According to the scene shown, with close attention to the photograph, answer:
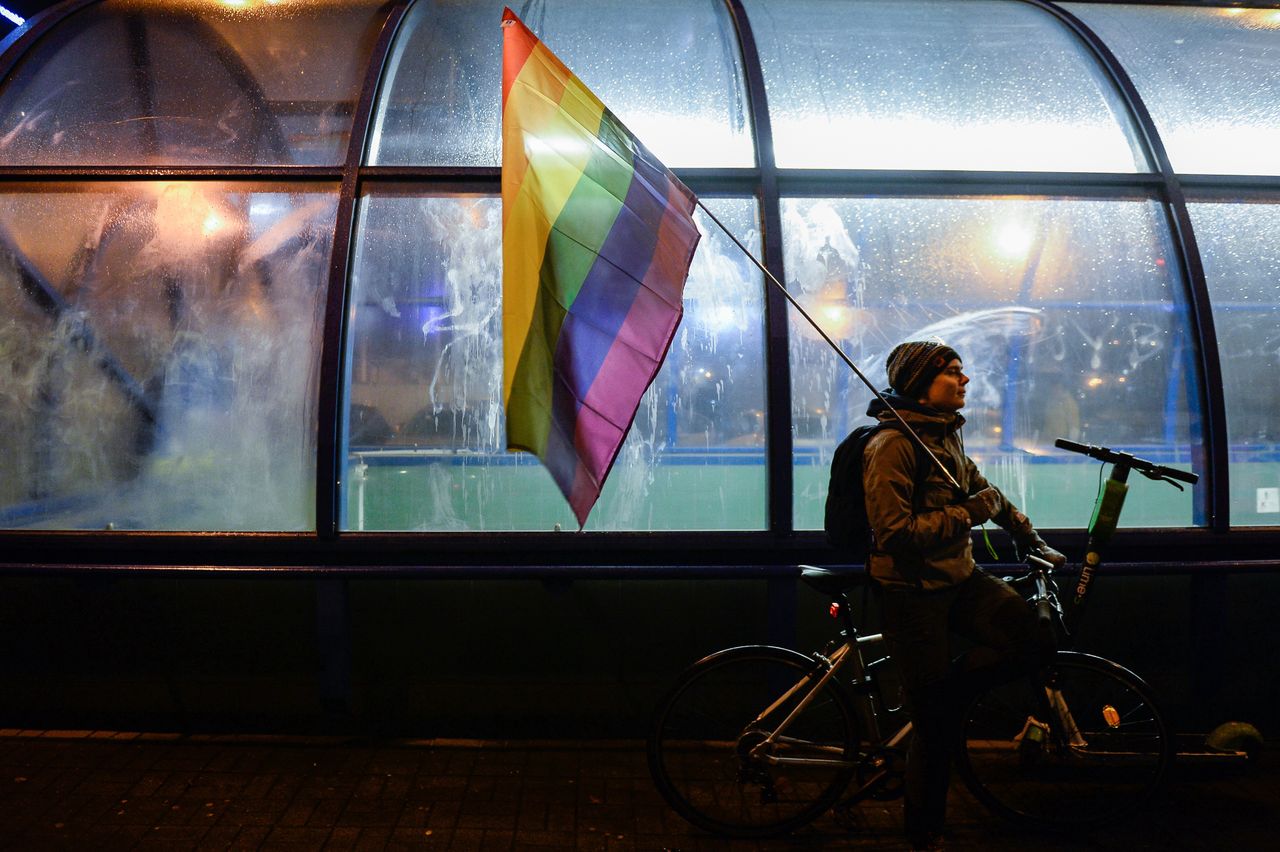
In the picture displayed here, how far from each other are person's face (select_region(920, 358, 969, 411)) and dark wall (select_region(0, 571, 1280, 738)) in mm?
1679

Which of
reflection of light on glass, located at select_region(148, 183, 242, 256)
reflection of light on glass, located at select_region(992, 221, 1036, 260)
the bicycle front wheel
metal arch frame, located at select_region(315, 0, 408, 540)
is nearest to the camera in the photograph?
the bicycle front wheel

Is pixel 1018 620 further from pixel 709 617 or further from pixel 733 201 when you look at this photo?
pixel 733 201

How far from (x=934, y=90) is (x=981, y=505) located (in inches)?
130

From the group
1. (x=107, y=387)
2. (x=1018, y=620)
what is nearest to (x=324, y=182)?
(x=107, y=387)

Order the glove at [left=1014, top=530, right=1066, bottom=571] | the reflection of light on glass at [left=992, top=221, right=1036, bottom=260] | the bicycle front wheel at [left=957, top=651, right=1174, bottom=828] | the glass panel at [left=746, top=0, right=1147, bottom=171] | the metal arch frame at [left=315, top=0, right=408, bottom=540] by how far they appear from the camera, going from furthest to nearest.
Result: the glass panel at [left=746, top=0, right=1147, bottom=171] < the reflection of light on glass at [left=992, top=221, right=1036, bottom=260] < the metal arch frame at [left=315, top=0, right=408, bottom=540] < the bicycle front wheel at [left=957, top=651, right=1174, bottom=828] < the glove at [left=1014, top=530, right=1066, bottom=571]

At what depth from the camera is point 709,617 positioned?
449cm

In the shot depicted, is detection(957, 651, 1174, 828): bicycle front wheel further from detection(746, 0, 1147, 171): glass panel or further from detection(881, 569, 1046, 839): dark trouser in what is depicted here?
detection(746, 0, 1147, 171): glass panel

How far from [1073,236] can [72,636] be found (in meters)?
6.09

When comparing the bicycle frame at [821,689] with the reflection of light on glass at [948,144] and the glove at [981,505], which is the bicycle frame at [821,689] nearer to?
the glove at [981,505]

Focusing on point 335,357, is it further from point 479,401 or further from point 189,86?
point 189,86

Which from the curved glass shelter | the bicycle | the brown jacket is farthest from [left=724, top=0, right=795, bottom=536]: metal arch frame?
the brown jacket

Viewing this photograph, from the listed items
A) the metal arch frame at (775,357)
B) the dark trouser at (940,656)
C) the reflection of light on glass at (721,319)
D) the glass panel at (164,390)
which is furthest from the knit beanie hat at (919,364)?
the glass panel at (164,390)

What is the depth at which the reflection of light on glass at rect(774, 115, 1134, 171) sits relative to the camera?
4918mm

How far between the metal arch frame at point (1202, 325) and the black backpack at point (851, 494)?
253cm
